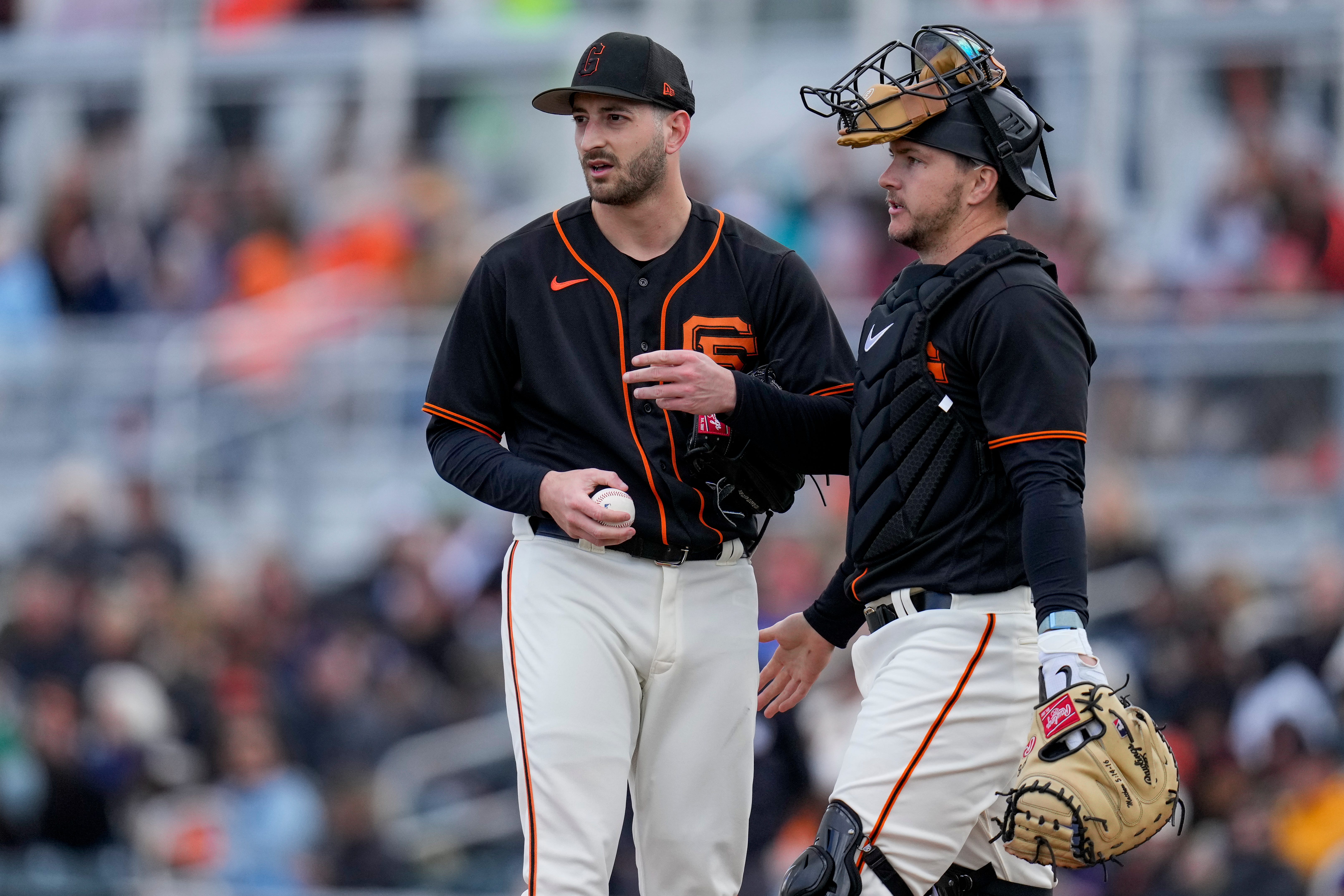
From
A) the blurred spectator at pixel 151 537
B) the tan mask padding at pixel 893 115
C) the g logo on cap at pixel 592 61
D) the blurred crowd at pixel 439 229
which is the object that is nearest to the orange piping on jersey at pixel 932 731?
the tan mask padding at pixel 893 115

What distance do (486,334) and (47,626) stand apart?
761cm

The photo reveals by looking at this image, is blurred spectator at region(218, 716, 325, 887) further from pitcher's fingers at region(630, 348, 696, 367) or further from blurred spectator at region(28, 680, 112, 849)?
pitcher's fingers at region(630, 348, 696, 367)

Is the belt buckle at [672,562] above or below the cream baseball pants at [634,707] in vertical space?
above

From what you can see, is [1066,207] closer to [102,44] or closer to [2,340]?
[2,340]

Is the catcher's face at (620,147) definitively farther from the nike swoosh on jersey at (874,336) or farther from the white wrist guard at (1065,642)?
the white wrist guard at (1065,642)

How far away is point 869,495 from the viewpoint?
443 centimetres

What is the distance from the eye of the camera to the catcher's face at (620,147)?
4.78 metres

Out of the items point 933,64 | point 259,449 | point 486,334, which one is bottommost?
point 259,449

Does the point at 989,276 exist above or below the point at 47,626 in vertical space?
above

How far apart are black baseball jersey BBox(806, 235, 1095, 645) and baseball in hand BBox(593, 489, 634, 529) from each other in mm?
534

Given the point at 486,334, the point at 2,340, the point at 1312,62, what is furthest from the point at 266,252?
the point at 486,334

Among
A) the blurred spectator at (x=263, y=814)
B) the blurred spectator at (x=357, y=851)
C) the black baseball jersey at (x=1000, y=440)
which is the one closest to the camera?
the black baseball jersey at (x=1000, y=440)

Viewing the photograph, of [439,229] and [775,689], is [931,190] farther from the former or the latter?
[439,229]

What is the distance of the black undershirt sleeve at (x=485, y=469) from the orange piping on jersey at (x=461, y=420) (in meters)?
0.01
